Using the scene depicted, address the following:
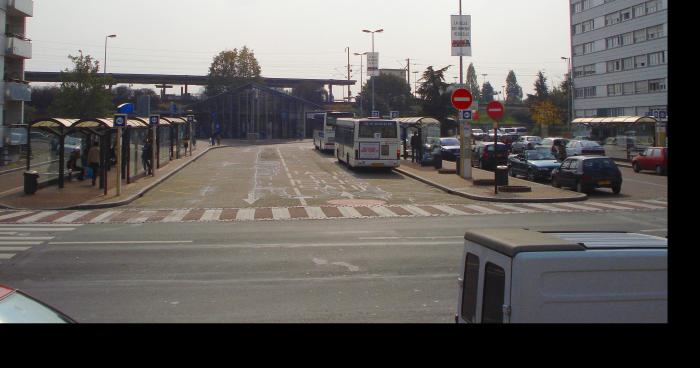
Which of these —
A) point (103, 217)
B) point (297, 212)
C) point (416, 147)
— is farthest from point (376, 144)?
point (103, 217)

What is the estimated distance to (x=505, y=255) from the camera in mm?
4578

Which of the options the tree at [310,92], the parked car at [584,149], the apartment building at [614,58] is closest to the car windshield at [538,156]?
→ the parked car at [584,149]

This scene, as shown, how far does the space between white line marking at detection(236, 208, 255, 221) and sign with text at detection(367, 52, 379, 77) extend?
51442 mm

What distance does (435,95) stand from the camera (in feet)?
235

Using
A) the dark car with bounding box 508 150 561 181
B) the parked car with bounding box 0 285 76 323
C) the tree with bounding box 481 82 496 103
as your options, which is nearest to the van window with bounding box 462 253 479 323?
the parked car with bounding box 0 285 76 323

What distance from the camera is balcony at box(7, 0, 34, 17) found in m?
49.1

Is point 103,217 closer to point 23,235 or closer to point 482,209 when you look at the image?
point 23,235

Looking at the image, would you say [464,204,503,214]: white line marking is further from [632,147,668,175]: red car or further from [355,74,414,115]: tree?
[355,74,414,115]: tree

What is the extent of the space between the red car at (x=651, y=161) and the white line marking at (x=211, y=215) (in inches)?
997

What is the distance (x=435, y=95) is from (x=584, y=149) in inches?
1142

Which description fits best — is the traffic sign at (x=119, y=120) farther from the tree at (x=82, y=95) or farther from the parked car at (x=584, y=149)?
the parked car at (x=584, y=149)
